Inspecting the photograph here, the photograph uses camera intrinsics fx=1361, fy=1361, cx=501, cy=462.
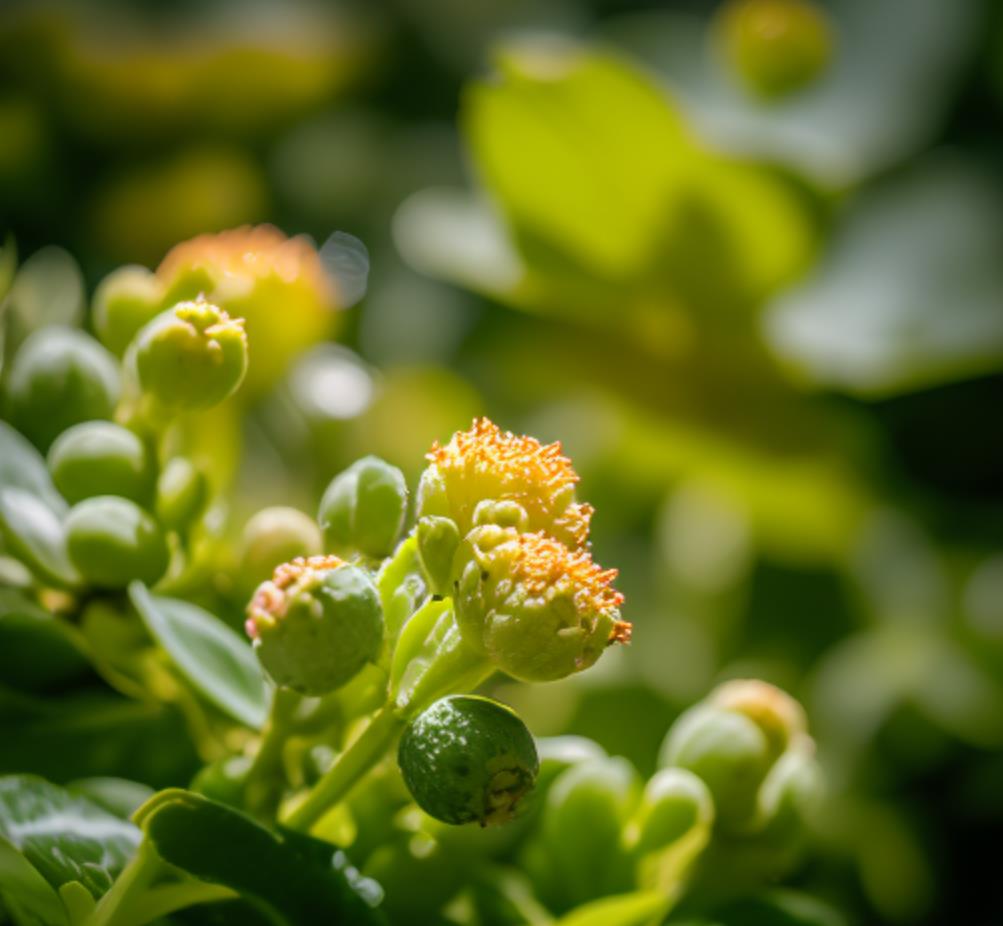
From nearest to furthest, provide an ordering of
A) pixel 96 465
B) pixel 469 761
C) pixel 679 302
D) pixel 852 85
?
1. pixel 469 761
2. pixel 96 465
3. pixel 679 302
4. pixel 852 85

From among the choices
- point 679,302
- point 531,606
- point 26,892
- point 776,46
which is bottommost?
point 26,892

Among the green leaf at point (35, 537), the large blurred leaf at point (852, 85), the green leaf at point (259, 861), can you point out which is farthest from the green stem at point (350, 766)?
the large blurred leaf at point (852, 85)

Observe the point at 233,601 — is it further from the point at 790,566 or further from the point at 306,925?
the point at 790,566

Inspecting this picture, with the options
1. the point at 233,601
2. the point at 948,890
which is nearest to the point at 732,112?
the point at 948,890

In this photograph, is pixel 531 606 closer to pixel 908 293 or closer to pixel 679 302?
pixel 679 302

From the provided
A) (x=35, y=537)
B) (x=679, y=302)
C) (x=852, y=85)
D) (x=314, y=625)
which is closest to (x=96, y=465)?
(x=35, y=537)

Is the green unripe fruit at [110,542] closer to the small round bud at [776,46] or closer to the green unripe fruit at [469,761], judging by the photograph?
the green unripe fruit at [469,761]
